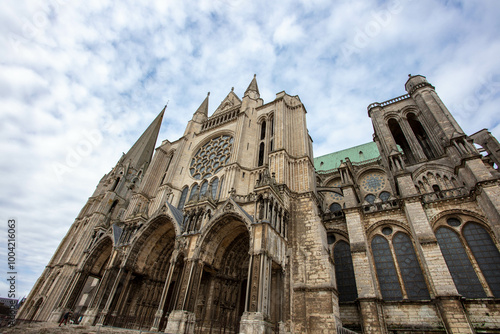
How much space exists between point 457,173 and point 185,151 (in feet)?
65.5

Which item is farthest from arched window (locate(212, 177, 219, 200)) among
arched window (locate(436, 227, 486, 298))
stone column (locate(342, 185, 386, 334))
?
arched window (locate(436, 227, 486, 298))

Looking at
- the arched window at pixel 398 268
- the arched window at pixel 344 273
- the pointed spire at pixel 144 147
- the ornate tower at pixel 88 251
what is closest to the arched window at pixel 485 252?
the arched window at pixel 398 268

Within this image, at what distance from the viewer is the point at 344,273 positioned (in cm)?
1405

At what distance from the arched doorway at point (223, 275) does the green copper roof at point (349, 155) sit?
17.3m

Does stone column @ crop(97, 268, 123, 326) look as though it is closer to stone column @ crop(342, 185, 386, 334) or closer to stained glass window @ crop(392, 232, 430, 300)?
stone column @ crop(342, 185, 386, 334)

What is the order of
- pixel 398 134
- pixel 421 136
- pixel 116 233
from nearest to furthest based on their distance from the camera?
pixel 116 233 → pixel 421 136 → pixel 398 134

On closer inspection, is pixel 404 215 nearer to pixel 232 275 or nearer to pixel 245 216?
pixel 245 216

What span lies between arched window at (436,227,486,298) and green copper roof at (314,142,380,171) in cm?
1459

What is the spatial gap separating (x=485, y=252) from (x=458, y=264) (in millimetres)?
1267

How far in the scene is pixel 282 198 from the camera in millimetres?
13734

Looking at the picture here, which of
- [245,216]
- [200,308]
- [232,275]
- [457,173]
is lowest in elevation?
[200,308]

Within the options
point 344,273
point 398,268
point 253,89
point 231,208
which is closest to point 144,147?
point 253,89

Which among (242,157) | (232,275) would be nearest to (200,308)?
(232,275)

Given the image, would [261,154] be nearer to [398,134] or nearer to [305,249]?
[305,249]
